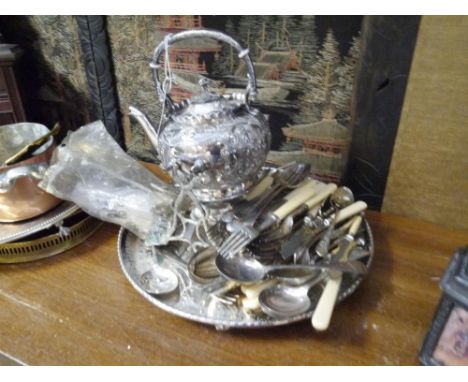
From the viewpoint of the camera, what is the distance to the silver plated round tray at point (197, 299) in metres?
0.42

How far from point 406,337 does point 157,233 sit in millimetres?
323

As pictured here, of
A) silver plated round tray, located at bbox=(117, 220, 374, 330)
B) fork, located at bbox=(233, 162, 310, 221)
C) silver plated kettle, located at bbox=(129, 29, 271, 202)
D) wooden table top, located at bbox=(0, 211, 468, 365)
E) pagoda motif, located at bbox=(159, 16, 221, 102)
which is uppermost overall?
pagoda motif, located at bbox=(159, 16, 221, 102)

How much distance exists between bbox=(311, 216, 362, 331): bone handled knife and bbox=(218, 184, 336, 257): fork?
0.07 meters

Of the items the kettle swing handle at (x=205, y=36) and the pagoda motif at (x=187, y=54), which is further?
the pagoda motif at (x=187, y=54)

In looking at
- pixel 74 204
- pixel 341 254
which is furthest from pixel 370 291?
pixel 74 204

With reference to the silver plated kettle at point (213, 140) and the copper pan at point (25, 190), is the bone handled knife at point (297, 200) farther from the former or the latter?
the copper pan at point (25, 190)

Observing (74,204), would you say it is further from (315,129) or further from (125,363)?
(315,129)

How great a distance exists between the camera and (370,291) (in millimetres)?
489

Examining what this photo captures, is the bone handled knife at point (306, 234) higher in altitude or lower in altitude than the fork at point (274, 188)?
lower

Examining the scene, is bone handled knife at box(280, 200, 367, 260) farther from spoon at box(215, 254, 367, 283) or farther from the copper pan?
the copper pan

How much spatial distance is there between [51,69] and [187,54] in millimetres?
325

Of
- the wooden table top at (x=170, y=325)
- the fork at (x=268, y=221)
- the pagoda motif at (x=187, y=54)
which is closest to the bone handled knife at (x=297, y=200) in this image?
the fork at (x=268, y=221)

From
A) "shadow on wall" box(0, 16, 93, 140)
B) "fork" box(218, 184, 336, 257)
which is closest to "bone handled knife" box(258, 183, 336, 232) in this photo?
"fork" box(218, 184, 336, 257)

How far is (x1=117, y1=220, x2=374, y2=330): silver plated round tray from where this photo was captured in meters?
0.42
